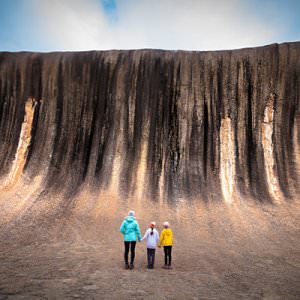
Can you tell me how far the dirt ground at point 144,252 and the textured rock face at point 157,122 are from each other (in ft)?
4.56

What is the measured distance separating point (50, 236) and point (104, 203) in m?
3.01

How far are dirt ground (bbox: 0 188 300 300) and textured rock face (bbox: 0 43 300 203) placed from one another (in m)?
1.39

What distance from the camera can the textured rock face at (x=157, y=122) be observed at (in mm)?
16250

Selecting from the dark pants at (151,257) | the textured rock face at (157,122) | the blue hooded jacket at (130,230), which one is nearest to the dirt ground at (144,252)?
the dark pants at (151,257)

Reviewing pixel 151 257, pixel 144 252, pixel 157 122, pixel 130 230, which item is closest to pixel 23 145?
pixel 157 122

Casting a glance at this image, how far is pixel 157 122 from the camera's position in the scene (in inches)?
698

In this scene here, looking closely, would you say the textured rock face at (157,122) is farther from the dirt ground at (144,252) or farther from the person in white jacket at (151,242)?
the person in white jacket at (151,242)

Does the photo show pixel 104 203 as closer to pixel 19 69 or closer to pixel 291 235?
pixel 291 235

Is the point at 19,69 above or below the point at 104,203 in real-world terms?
above

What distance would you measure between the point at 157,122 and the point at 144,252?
27.6ft

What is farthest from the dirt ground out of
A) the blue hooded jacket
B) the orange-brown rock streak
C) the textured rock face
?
the orange-brown rock streak

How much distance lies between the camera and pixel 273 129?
56.0ft

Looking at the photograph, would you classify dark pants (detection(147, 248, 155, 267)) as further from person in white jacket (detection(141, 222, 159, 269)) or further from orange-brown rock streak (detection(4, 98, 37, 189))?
orange-brown rock streak (detection(4, 98, 37, 189))

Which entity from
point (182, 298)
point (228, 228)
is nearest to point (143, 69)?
point (228, 228)
